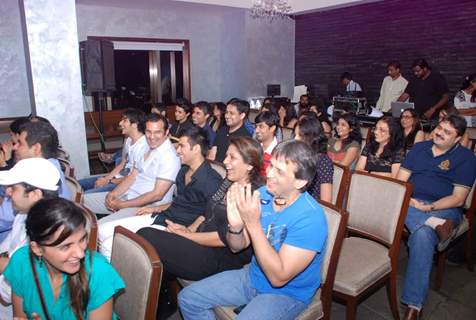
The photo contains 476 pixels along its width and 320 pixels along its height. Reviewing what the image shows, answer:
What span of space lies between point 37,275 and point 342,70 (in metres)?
7.43

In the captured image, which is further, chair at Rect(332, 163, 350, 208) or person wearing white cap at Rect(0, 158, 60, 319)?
chair at Rect(332, 163, 350, 208)

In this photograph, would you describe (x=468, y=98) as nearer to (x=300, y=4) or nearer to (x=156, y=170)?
(x=300, y=4)

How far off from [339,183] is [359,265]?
68cm

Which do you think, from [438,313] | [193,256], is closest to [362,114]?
[438,313]

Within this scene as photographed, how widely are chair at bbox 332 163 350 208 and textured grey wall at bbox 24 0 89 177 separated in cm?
314

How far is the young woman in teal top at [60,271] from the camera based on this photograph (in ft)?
4.36

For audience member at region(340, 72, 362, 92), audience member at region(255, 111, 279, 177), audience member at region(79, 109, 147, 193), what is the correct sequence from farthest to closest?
1. audience member at region(340, 72, 362, 92)
2. audience member at region(79, 109, 147, 193)
3. audience member at region(255, 111, 279, 177)

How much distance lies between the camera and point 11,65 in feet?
21.6

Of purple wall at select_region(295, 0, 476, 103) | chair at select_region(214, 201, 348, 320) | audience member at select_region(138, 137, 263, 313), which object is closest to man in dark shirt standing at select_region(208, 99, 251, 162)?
audience member at select_region(138, 137, 263, 313)

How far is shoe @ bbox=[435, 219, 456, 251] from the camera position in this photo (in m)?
2.39

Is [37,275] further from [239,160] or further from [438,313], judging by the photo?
[438,313]

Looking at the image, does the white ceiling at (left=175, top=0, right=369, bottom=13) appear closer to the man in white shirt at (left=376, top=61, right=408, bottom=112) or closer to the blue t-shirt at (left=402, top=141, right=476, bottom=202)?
the man in white shirt at (left=376, top=61, right=408, bottom=112)

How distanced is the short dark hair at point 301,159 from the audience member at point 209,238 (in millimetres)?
527

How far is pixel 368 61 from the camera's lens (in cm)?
734
